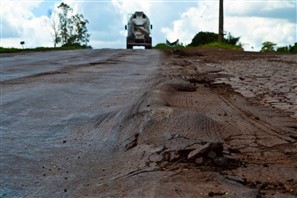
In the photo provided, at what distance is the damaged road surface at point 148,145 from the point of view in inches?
126

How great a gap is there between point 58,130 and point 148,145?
56.7 inches

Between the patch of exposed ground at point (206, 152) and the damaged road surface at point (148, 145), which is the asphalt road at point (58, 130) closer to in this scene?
the damaged road surface at point (148, 145)

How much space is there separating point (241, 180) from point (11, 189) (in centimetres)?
146

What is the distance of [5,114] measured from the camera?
595 centimetres

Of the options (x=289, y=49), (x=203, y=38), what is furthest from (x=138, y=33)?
(x=289, y=49)

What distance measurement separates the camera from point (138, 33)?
3644 centimetres

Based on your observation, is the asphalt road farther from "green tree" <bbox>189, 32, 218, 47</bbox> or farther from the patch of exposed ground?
"green tree" <bbox>189, 32, 218, 47</bbox>

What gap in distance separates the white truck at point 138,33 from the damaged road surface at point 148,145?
29.5 m

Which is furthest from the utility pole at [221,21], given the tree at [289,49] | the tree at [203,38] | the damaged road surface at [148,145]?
the damaged road surface at [148,145]

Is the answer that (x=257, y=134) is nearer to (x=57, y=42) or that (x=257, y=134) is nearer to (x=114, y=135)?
(x=114, y=135)

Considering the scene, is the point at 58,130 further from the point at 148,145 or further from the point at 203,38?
the point at 203,38

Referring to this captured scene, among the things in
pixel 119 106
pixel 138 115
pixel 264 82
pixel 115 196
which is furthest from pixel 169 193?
pixel 264 82

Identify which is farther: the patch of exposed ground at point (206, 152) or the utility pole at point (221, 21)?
the utility pole at point (221, 21)

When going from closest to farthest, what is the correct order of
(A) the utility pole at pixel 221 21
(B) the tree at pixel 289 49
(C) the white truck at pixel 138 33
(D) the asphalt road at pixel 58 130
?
(D) the asphalt road at pixel 58 130 < (B) the tree at pixel 289 49 < (A) the utility pole at pixel 221 21 < (C) the white truck at pixel 138 33
